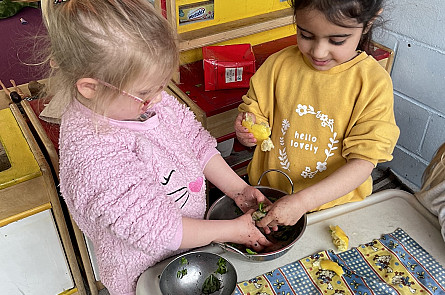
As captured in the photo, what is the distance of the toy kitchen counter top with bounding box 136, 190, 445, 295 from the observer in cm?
90

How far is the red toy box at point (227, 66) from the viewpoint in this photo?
4.97 feet

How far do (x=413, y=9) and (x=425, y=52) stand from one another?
0.20 metres

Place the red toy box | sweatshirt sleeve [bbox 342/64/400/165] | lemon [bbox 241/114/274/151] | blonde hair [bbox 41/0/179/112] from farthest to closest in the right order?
1. the red toy box
2. lemon [bbox 241/114/274/151]
3. sweatshirt sleeve [bbox 342/64/400/165]
4. blonde hair [bbox 41/0/179/112]

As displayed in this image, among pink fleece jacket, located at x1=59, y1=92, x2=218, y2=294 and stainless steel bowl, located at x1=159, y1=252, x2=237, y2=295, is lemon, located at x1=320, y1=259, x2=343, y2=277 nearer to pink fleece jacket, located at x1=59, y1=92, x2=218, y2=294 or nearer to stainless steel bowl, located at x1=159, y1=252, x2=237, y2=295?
stainless steel bowl, located at x1=159, y1=252, x2=237, y2=295

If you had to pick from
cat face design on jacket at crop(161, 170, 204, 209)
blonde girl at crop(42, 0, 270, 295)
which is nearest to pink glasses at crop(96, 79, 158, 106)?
blonde girl at crop(42, 0, 270, 295)

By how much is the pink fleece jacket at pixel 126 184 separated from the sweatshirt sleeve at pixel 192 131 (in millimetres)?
48

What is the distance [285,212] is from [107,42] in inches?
20.5

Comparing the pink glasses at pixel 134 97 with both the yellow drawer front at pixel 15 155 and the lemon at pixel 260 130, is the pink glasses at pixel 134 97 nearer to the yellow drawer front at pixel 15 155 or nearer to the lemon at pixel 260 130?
the lemon at pixel 260 130

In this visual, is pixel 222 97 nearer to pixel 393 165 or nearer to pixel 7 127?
pixel 7 127

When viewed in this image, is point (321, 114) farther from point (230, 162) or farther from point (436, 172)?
point (230, 162)

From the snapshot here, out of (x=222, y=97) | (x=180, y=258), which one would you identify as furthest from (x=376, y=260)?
(x=222, y=97)

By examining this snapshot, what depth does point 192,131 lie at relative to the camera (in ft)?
3.52

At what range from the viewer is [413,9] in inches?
72.8

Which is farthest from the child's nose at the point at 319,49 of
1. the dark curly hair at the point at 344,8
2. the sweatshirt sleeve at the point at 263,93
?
the sweatshirt sleeve at the point at 263,93
